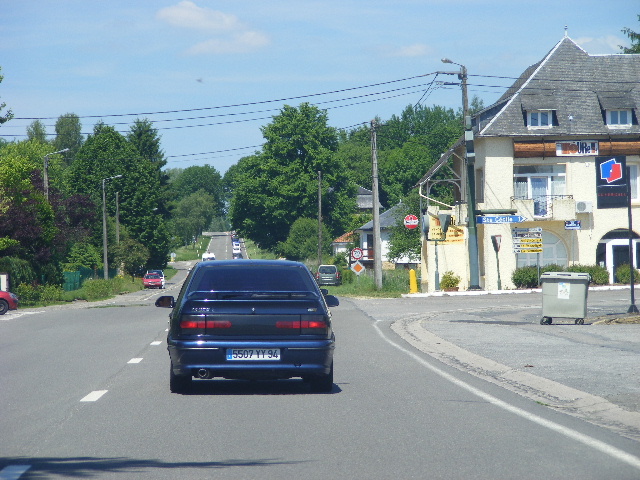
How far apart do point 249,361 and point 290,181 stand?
7381cm

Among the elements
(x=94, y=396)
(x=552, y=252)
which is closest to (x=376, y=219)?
(x=552, y=252)

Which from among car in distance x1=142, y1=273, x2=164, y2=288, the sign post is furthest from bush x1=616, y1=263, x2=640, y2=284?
car in distance x1=142, y1=273, x2=164, y2=288

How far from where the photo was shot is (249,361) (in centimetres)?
1044

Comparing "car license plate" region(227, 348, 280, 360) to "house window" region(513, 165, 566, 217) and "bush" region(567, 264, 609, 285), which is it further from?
"house window" region(513, 165, 566, 217)

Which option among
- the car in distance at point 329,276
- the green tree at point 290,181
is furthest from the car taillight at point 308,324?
the green tree at point 290,181

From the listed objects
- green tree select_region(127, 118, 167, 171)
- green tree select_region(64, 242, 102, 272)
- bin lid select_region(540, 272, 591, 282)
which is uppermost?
green tree select_region(127, 118, 167, 171)

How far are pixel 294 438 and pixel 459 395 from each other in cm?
340

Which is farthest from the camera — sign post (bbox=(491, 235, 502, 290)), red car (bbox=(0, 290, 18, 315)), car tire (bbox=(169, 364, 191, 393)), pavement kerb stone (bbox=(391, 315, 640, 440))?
sign post (bbox=(491, 235, 502, 290))

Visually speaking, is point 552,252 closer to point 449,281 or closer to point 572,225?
point 572,225

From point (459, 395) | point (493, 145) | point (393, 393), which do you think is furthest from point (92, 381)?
point (493, 145)

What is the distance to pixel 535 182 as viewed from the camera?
170ft

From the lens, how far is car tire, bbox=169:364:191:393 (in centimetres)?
1078

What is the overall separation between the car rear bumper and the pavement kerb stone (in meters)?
2.54

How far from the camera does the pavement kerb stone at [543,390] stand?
902cm
